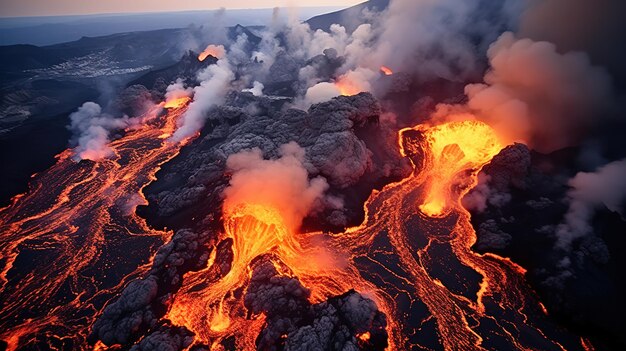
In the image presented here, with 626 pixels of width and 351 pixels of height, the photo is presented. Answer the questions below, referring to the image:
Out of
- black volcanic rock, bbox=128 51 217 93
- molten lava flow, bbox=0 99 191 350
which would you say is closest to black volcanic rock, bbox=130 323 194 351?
molten lava flow, bbox=0 99 191 350

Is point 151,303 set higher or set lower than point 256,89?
lower

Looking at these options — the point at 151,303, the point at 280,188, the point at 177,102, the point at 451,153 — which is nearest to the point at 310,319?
the point at 151,303

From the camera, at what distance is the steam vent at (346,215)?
3070 centimetres

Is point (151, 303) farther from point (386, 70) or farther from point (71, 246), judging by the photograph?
point (386, 70)

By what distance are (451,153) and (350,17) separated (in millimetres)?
112546

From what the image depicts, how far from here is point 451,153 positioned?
56.5 m

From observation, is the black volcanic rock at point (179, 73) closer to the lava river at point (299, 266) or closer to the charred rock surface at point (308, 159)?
the charred rock surface at point (308, 159)

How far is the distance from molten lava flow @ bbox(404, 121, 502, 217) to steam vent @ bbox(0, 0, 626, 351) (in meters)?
0.30

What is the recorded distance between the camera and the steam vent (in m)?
30.7

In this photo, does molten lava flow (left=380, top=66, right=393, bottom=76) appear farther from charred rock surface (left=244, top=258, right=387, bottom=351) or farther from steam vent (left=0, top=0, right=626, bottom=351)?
charred rock surface (left=244, top=258, right=387, bottom=351)

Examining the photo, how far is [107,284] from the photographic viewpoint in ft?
119

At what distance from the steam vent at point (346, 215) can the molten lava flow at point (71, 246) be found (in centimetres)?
26

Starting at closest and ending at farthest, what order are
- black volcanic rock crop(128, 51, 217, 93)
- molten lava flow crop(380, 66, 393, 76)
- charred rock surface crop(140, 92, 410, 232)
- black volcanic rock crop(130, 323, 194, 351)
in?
black volcanic rock crop(130, 323, 194, 351) → charred rock surface crop(140, 92, 410, 232) → molten lava flow crop(380, 66, 393, 76) → black volcanic rock crop(128, 51, 217, 93)

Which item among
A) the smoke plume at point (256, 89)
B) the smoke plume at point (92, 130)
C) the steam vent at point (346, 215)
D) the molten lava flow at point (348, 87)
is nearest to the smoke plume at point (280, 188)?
the steam vent at point (346, 215)
